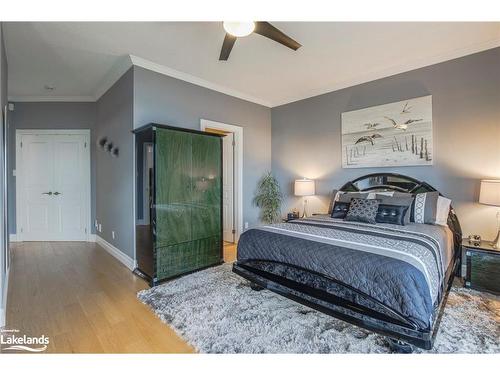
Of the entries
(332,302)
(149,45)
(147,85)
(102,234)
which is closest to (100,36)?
(149,45)

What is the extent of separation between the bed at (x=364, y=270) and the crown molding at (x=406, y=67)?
210cm

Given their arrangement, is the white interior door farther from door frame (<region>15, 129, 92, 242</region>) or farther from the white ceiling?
door frame (<region>15, 129, 92, 242</region>)

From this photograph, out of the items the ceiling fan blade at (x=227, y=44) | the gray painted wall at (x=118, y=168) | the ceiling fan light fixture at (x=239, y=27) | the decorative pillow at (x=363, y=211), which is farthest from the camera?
the gray painted wall at (x=118, y=168)

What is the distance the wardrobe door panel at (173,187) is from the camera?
2.88 meters

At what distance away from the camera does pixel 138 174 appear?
312 cm

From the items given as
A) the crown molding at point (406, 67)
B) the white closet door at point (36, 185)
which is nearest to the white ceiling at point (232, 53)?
the crown molding at point (406, 67)

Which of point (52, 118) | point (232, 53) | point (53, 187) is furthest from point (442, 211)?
point (52, 118)

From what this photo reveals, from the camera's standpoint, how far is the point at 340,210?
3389 millimetres

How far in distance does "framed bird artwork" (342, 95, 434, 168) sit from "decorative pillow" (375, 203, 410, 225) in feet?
2.92

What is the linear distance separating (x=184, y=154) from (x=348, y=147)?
2.60m

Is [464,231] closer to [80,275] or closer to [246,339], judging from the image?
[246,339]

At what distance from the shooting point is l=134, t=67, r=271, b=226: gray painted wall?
329 cm

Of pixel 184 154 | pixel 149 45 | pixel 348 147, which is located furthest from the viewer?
pixel 348 147

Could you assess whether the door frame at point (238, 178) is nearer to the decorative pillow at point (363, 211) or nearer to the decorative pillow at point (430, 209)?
the decorative pillow at point (363, 211)
